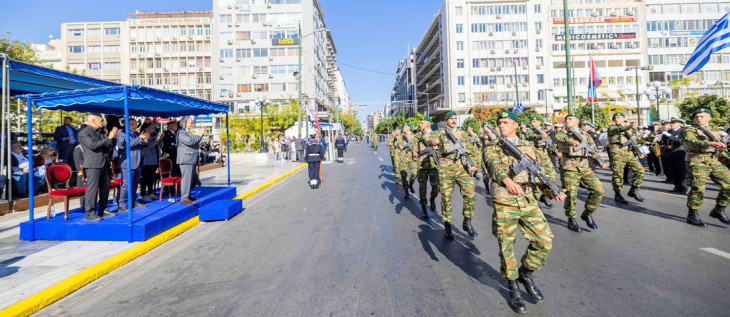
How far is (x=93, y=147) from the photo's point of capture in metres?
5.74

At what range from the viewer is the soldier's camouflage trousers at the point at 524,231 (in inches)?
129

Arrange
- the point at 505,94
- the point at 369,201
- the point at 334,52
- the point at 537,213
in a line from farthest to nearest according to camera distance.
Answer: the point at 334,52
the point at 505,94
the point at 369,201
the point at 537,213

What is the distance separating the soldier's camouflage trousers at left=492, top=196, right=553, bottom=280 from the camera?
329 cm

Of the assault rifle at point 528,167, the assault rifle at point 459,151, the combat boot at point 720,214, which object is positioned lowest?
the combat boot at point 720,214

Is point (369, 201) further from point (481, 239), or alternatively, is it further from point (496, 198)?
point (496, 198)

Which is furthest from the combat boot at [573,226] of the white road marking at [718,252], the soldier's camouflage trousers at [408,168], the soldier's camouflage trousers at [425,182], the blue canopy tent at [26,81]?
the blue canopy tent at [26,81]

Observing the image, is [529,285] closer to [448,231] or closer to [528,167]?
[528,167]

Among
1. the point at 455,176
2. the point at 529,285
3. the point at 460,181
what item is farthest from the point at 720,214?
the point at 529,285

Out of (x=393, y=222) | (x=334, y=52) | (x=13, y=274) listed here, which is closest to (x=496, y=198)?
(x=393, y=222)

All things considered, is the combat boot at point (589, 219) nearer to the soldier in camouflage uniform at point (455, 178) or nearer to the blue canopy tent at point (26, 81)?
the soldier in camouflage uniform at point (455, 178)

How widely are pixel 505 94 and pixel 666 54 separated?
29.3 metres

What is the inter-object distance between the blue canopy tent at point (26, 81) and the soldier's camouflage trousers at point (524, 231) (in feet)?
28.0

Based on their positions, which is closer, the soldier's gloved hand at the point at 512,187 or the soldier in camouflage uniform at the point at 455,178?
the soldier's gloved hand at the point at 512,187

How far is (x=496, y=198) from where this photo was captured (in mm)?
3482
